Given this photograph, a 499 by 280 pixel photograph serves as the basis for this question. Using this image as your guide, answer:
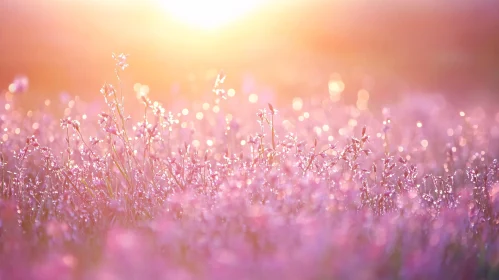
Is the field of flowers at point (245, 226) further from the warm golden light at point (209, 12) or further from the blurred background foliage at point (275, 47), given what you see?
the warm golden light at point (209, 12)

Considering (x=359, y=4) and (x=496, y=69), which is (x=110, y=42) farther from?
(x=496, y=69)

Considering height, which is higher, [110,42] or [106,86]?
[110,42]

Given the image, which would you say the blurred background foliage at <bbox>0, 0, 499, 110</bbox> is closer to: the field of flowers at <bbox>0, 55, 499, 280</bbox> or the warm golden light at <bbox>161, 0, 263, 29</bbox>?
the warm golden light at <bbox>161, 0, 263, 29</bbox>

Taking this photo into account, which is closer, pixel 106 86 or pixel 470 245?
pixel 470 245

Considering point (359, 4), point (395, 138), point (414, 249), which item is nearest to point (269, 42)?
point (359, 4)

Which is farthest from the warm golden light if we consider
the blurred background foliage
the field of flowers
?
the field of flowers

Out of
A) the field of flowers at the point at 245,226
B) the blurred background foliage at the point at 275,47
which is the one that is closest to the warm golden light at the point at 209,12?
the blurred background foliage at the point at 275,47

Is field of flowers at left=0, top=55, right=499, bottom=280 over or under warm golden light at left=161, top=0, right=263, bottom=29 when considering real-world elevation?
under
